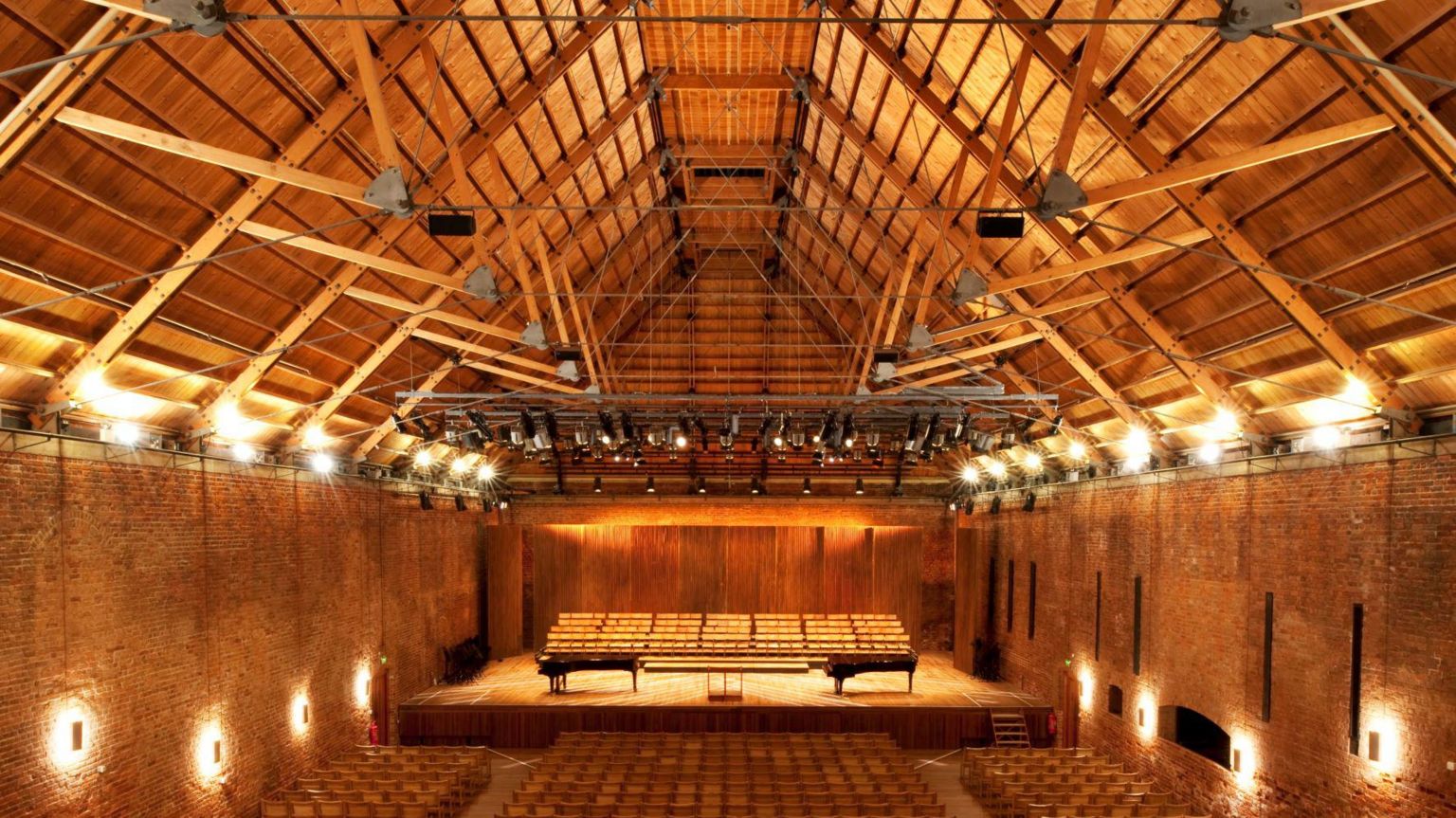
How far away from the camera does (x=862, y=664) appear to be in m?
22.5

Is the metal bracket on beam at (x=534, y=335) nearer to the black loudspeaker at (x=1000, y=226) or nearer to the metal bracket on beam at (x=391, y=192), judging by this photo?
the metal bracket on beam at (x=391, y=192)

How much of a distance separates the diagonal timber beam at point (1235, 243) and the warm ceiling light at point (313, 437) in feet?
41.2

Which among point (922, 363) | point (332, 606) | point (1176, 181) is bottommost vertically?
point (332, 606)

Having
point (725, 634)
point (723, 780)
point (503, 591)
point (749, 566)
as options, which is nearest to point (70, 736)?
point (723, 780)

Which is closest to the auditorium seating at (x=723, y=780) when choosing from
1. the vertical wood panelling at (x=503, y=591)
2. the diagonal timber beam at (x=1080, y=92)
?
the diagonal timber beam at (x=1080, y=92)

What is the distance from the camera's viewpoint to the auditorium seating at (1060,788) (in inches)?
547

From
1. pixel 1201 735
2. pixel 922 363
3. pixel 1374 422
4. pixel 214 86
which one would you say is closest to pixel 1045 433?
pixel 922 363

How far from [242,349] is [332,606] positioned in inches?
264

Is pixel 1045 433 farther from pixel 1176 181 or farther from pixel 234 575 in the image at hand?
pixel 234 575

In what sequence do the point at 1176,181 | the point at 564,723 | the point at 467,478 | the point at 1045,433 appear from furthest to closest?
the point at 467,478, the point at 564,723, the point at 1045,433, the point at 1176,181

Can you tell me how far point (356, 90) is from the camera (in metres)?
11.2

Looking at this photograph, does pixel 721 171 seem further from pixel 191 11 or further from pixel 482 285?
pixel 191 11

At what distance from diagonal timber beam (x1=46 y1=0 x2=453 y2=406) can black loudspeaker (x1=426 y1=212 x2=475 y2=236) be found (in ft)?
7.74

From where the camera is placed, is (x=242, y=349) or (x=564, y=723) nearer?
(x=242, y=349)
